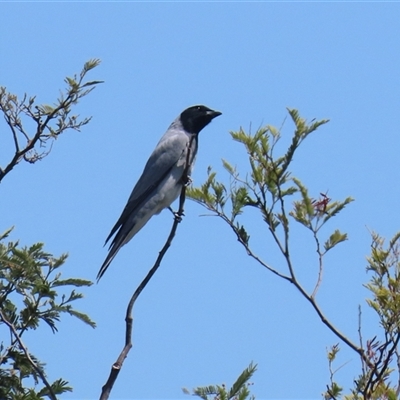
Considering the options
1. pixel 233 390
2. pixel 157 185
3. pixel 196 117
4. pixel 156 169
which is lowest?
pixel 233 390

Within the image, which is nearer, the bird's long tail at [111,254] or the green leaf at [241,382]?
the green leaf at [241,382]

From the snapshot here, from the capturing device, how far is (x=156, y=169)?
8.62 m

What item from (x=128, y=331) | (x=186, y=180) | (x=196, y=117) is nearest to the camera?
(x=128, y=331)

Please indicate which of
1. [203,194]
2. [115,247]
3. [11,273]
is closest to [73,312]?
[11,273]

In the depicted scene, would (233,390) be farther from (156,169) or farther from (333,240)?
(156,169)

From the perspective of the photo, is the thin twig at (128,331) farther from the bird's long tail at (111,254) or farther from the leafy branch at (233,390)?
the bird's long tail at (111,254)

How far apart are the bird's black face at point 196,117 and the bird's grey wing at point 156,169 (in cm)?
40

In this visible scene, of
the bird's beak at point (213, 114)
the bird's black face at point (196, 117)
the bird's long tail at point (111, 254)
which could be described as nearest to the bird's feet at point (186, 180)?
the bird's long tail at point (111, 254)

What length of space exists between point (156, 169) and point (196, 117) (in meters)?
0.95

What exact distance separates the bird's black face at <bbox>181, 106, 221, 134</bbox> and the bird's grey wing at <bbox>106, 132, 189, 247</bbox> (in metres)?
0.40

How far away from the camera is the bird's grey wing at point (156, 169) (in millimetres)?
8539

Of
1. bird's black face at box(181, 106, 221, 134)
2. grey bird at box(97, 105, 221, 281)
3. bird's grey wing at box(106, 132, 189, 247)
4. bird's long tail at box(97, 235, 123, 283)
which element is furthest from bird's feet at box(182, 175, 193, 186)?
bird's black face at box(181, 106, 221, 134)

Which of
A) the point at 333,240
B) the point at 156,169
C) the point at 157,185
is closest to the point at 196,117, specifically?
the point at 156,169

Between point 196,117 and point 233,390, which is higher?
point 196,117
